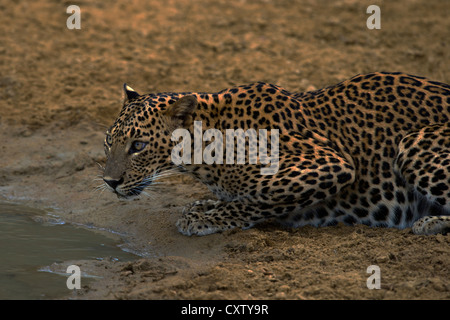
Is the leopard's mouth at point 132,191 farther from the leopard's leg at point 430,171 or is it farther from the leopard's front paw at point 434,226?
the leopard's front paw at point 434,226

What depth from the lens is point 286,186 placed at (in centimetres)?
730

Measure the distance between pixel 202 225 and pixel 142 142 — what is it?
42.9 inches

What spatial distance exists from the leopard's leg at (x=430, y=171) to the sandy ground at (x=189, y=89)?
22cm

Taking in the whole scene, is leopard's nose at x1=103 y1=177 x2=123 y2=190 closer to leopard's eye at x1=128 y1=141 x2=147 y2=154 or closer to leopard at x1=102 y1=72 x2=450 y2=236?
leopard at x1=102 y1=72 x2=450 y2=236

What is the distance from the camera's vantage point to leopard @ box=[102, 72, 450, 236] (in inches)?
286

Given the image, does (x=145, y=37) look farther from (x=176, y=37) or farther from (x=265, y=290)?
(x=265, y=290)

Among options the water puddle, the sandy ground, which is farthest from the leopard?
the water puddle

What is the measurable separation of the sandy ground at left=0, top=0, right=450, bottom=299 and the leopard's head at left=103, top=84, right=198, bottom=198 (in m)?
0.80

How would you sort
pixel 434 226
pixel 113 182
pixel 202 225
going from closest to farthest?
pixel 434 226 < pixel 113 182 < pixel 202 225

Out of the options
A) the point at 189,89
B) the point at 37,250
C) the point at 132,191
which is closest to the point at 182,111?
the point at 132,191

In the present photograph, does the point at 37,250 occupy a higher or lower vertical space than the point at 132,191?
lower

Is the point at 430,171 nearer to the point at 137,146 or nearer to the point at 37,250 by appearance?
the point at 137,146

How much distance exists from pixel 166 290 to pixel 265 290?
0.83 m

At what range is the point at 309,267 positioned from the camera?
6.55 m
